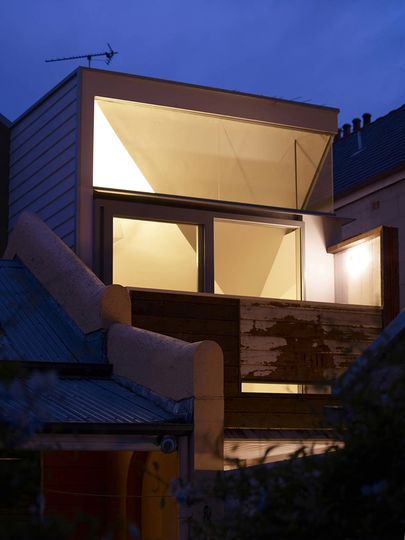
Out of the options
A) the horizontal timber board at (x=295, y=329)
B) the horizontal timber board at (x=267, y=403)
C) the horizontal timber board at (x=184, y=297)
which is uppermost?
the horizontal timber board at (x=184, y=297)

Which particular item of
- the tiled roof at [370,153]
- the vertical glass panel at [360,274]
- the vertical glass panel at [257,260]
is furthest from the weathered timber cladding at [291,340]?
the tiled roof at [370,153]

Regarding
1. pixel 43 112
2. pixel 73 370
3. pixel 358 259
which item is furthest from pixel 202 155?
pixel 73 370

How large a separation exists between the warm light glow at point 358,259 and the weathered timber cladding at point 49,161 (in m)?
3.76

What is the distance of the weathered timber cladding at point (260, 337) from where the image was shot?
493 inches

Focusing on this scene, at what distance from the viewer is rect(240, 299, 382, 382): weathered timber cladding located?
515 inches

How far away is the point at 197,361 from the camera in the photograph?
10.0 meters

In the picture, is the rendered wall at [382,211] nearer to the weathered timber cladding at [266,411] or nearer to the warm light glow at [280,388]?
A: the warm light glow at [280,388]

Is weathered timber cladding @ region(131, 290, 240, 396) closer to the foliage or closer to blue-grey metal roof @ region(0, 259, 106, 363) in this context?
blue-grey metal roof @ region(0, 259, 106, 363)

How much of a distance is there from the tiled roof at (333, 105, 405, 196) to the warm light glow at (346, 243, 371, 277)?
16.3ft

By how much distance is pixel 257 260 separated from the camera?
15.8 m

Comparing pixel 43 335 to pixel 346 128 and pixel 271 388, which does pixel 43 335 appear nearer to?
pixel 271 388

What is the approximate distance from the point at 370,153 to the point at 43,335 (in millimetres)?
11495

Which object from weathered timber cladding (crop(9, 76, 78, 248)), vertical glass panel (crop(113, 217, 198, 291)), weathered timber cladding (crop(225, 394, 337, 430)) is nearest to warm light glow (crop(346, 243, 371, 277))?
vertical glass panel (crop(113, 217, 198, 291))

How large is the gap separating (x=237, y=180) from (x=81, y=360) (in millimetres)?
4832
